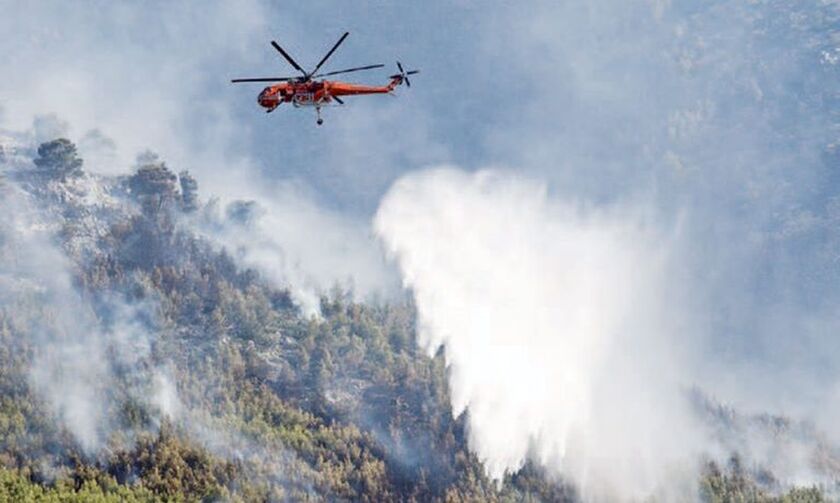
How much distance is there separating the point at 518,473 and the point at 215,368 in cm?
5750

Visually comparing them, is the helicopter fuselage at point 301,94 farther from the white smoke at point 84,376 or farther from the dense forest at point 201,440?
the white smoke at point 84,376

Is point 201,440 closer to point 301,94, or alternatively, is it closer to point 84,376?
point 84,376

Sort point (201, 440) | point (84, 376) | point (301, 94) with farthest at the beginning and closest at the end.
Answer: point (84, 376)
point (201, 440)
point (301, 94)

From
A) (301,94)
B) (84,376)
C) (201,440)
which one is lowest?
(201,440)

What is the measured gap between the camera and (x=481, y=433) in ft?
633

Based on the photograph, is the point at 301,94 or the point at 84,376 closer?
the point at 301,94

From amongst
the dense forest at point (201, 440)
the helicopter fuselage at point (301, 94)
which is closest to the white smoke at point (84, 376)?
the dense forest at point (201, 440)

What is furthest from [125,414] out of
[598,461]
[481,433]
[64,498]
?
[598,461]

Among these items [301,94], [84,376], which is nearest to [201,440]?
[84,376]

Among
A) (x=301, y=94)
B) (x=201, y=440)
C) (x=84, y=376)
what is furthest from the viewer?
(x=84, y=376)

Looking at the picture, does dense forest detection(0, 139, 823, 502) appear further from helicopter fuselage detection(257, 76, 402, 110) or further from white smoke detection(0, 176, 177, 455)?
helicopter fuselage detection(257, 76, 402, 110)

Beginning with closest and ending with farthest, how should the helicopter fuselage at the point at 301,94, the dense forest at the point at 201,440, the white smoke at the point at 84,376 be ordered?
the helicopter fuselage at the point at 301,94 → the dense forest at the point at 201,440 → the white smoke at the point at 84,376

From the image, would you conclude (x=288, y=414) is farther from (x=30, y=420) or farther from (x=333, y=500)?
(x=30, y=420)

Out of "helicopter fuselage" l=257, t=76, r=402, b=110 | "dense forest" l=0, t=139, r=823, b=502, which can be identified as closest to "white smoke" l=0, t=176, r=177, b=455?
"dense forest" l=0, t=139, r=823, b=502
